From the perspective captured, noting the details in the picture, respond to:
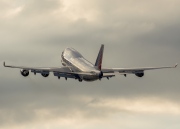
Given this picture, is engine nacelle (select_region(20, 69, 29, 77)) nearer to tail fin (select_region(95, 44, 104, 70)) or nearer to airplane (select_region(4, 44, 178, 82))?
airplane (select_region(4, 44, 178, 82))

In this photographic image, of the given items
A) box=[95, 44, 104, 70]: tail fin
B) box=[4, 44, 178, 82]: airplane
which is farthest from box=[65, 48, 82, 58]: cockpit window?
box=[95, 44, 104, 70]: tail fin

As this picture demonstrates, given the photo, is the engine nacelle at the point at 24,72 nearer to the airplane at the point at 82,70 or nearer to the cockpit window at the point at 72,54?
the airplane at the point at 82,70

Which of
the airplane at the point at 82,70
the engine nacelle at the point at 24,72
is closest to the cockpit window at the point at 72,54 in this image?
the airplane at the point at 82,70

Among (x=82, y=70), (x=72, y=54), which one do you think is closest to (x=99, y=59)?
(x=82, y=70)

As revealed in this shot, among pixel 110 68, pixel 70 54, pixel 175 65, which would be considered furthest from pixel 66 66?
pixel 175 65

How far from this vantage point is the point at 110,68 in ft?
594

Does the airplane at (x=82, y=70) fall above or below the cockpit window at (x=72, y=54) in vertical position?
below

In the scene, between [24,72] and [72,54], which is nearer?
[24,72]

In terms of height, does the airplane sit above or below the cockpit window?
below

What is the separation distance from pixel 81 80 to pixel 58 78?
27.3 ft

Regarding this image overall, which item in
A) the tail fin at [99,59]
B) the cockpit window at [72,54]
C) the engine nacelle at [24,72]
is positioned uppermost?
the cockpit window at [72,54]

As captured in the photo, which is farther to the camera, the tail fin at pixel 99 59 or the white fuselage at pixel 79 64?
the tail fin at pixel 99 59

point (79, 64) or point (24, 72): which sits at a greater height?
point (79, 64)

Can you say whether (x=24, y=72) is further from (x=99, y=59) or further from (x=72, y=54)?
(x=99, y=59)
